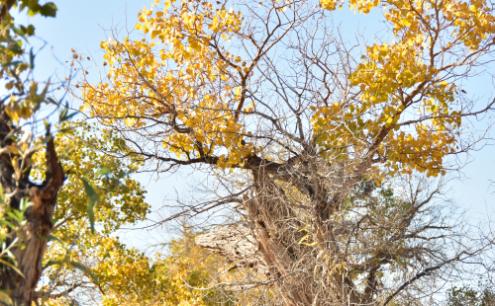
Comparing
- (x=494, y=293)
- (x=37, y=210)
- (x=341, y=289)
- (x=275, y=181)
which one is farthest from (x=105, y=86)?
(x=494, y=293)

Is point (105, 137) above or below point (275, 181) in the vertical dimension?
above

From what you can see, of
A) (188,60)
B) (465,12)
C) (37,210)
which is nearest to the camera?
(37,210)

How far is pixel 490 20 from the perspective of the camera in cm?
838

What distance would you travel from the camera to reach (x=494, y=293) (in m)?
11.8

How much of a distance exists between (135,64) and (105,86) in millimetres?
822

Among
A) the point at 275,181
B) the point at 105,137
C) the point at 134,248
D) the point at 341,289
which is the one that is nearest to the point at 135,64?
the point at 105,137

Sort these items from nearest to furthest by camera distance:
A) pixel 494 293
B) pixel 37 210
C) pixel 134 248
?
1. pixel 37 210
2. pixel 134 248
3. pixel 494 293

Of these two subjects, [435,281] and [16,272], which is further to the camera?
[435,281]

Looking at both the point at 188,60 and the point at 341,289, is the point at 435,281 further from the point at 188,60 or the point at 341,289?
the point at 188,60

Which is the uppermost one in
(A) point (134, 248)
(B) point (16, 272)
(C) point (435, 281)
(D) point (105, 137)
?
(D) point (105, 137)

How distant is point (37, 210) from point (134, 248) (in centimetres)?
757

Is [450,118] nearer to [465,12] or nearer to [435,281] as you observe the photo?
Result: [465,12]

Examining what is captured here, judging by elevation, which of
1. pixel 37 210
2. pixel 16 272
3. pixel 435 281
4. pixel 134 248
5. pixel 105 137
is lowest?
pixel 16 272

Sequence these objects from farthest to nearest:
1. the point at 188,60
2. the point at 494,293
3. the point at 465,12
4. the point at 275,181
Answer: the point at 494,293
the point at 275,181
the point at 188,60
the point at 465,12
